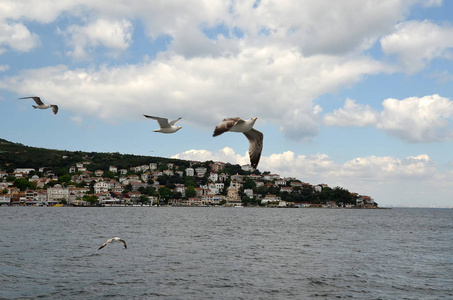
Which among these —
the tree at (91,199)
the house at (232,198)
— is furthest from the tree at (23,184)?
the house at (232,198)

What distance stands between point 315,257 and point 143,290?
46.8ft

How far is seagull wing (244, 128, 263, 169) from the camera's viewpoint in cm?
1001

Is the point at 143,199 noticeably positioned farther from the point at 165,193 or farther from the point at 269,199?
the point at 269,199

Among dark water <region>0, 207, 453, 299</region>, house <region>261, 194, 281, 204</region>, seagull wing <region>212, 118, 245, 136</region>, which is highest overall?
seagull wing <region>212, 118, 245, 136</region>

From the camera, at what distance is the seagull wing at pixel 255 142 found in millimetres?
10008

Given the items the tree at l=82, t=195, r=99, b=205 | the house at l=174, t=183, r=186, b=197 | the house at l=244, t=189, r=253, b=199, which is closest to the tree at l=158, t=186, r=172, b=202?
the house at l=174, t=183, r=186, b=197

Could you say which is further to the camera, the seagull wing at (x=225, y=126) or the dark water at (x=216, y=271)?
the dark water at (x=216, y=271)

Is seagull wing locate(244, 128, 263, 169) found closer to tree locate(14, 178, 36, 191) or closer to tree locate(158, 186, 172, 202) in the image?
tree locate(14, 178, 36, 191)

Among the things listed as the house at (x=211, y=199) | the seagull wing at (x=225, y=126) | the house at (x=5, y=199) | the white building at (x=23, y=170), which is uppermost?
the white building at (x=23, y=170)

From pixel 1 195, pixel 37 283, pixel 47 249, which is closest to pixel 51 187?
pixel 1 195

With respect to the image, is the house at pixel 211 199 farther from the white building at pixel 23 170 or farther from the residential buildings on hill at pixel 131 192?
the white building at pixel 23 170

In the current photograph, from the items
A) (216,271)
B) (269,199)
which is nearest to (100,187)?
(269,199)

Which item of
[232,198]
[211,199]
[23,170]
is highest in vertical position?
[23,170]

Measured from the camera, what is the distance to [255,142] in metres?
10.2
